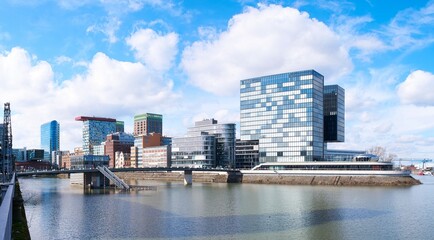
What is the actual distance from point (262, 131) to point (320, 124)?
78.1 feet

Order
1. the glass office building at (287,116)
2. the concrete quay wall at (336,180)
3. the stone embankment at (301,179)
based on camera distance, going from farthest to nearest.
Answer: the glass office building at (287,116), the stone embankment at (301,179), the concrete quay wall at (336,180)

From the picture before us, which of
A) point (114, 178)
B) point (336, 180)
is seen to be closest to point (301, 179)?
point (336, 180)

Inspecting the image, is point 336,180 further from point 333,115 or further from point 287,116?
point 333,115

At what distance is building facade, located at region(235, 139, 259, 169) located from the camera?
18612cm

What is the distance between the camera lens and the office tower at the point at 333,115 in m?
194

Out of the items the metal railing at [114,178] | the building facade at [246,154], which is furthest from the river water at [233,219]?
the building facade at [246,154]

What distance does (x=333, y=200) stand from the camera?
8350 cm

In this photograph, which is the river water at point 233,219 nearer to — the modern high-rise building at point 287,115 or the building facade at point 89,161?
the building facade at point 89,161

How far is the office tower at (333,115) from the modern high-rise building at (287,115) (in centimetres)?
2041

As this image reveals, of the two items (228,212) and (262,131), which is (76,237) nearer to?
(228,212)

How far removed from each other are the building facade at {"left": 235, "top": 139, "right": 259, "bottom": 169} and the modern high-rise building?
378cm

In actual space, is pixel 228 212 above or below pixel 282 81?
below

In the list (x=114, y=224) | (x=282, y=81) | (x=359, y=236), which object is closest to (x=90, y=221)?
(x=114, y=224)

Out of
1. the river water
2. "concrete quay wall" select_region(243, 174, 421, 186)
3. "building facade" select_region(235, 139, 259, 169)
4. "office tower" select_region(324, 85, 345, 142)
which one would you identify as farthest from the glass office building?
the river water
